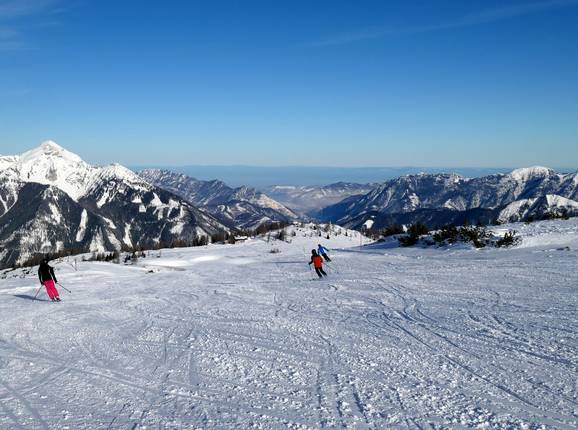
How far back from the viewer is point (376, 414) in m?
6.92

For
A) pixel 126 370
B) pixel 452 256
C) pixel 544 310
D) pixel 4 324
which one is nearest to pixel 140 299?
pixel 4 324

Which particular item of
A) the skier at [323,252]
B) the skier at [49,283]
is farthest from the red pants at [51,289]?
the skier at [323,252]

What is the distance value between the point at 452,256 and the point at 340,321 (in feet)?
49.0

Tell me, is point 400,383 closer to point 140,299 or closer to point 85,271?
point 140,299

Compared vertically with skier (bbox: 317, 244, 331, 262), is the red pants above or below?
below

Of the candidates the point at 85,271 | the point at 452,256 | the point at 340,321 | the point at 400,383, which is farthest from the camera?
the point at 85,271

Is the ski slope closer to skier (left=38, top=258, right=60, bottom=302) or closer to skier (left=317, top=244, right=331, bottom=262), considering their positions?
skier (left=38, top=258, right=60, bottom=302)

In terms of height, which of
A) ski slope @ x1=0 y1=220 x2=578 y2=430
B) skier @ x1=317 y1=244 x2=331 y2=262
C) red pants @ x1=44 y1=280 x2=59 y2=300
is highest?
ski slope @ x1=0 y1=220 x2=578 y2=430

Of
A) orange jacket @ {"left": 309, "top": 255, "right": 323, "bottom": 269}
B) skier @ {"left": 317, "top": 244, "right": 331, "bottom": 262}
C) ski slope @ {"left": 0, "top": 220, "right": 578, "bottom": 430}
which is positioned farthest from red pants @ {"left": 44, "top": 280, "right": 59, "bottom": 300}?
skier @ {"left": 317, "top": 244, "right": 331, "bottom": 262}

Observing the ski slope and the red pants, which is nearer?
the ski slope

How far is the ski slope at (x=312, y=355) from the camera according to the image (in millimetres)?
7105

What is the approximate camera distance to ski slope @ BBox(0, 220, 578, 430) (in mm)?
7105

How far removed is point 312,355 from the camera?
9.99 meters

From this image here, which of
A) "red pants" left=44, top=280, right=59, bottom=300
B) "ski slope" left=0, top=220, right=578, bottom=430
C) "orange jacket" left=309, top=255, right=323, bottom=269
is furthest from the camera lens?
"orange jacket" left=309, top=255, right=323, bottom=269
